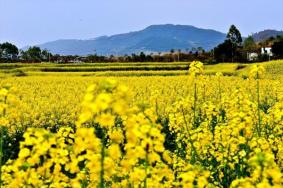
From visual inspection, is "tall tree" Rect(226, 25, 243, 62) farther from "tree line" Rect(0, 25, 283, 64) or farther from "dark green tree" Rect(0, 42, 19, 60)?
"dark green tree" Rect(0, 42, 19, 60)

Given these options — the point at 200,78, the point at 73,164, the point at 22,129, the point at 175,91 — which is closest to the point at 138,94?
the point at 175,91

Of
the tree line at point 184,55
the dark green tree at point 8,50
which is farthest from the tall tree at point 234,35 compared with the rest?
the dark green tree at point 8,50

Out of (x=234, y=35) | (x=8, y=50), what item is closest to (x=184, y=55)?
(x=234, y=35)

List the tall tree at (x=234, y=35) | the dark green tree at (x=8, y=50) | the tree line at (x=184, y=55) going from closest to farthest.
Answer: the tree line at (x=184, y=55) → the tall tree at (x=234, y=35) → the dark green tree at (x=8, y=50)

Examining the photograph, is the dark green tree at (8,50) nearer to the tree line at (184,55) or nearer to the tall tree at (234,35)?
the tree line at (184,55)

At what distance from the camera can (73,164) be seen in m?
3.90

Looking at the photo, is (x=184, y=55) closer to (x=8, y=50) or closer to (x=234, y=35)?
(x=234, y=35)

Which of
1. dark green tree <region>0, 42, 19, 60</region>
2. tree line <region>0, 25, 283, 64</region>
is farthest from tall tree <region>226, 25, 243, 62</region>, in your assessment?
dark green tree <region>0, 42, 19, 60</region>

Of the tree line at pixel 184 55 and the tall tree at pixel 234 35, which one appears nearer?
the tree line at pixel 184 55

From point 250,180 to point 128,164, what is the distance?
0.85 meters

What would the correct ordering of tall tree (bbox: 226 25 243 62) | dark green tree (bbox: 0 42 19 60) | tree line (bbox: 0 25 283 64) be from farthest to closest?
1. dark green tree (bbox: 0 42 19 60)
2. tall tree (bbox: 226 25 243 62)
3. tree line (bbox: 0 25 283 64)

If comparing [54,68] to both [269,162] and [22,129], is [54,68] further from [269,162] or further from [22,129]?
[269,162]

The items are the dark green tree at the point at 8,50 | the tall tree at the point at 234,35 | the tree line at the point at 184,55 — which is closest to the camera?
the tree line at the point at 184,55

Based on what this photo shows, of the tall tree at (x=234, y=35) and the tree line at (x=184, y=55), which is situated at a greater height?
the tall tree at (x=234, y=35)
